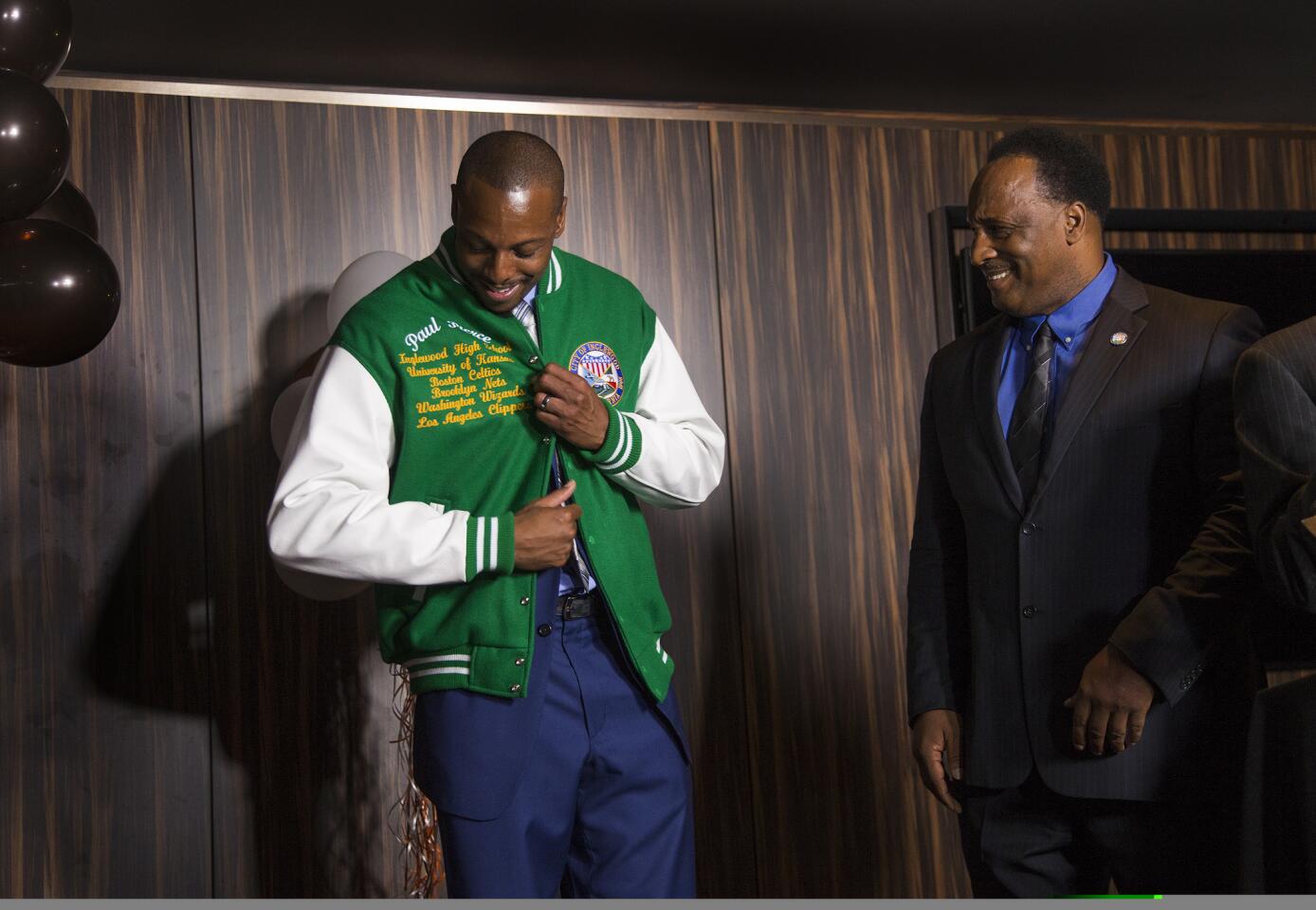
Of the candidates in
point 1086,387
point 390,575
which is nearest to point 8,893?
point 390,575

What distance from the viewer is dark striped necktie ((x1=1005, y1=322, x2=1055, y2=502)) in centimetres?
190

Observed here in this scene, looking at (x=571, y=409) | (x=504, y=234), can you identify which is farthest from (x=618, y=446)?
(x=504, y=234)

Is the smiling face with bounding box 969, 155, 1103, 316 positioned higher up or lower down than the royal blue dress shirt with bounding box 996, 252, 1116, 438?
higher up

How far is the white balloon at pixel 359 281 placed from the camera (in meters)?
2.81

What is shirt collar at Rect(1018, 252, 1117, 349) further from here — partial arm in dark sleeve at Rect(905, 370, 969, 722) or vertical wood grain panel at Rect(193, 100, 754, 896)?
vertical wood grain panel at Rect(193, 100, 754, 896)

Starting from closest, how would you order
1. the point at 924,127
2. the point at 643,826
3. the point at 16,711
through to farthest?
the point at 643,826
the point at 16,711
the point at 924,127

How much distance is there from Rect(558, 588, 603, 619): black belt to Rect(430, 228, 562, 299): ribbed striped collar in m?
0.46

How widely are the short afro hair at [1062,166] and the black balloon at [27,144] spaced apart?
1.47m

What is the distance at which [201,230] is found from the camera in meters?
3.22

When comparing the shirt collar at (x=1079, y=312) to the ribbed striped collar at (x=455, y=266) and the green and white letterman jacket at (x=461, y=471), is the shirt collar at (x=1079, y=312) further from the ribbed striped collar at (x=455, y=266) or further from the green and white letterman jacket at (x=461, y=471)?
the ribbed striped collar at (x=455, y=266)

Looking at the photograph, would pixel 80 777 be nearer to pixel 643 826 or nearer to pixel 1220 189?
pixel 643 826

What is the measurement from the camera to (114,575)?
3.07 meters

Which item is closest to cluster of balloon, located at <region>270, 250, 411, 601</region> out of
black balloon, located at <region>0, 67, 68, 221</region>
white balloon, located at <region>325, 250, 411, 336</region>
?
white balloon, located at <region>325, 250, 411, 336</region>

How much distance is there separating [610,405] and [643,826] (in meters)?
0.61
